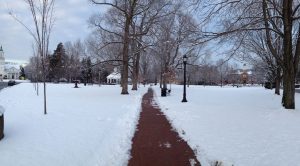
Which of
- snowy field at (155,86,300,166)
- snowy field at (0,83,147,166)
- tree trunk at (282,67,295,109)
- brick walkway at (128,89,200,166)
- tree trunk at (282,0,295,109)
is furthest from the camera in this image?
tree trunk at (282,67,295,109)

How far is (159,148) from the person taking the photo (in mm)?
10094

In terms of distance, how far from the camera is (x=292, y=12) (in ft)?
61.3

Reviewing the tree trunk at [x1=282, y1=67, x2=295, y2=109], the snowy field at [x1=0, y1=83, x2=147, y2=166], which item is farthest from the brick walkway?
the tree trunk at [x1=282, y1=67, x2=295, y2=109]

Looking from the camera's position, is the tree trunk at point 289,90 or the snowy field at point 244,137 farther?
the tree trunk at point 289,90

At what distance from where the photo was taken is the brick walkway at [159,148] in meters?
8.57

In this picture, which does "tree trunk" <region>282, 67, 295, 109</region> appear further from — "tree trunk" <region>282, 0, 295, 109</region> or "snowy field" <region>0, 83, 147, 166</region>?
"snowy field" <region>0, 83, 147, 166</region>

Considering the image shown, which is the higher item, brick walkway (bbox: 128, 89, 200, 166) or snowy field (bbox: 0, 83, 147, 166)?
snowy field (bbox: 0, 83, 147, 166)

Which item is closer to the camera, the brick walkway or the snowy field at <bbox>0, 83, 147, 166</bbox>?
the snowy field at <bbox>0, 83, 147, 166</bbox>

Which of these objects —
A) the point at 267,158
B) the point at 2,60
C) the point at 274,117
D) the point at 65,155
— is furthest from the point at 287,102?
the point at 2,60

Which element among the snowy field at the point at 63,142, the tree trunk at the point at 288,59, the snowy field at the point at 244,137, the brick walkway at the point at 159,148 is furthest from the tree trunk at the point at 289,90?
the snowy field at the point at 63,142

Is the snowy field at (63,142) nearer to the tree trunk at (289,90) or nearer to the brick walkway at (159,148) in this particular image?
the brick walkway at (159,148)

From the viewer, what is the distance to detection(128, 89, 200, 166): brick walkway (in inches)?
337

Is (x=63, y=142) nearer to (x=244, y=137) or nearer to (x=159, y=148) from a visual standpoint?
(x=159, y=148)

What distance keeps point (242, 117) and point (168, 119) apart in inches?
121
